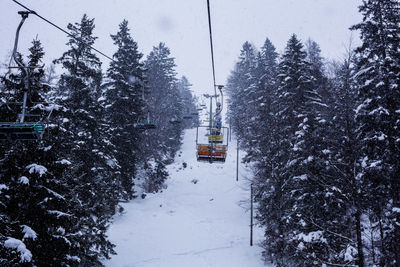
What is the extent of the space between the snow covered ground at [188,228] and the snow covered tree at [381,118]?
10586 mm

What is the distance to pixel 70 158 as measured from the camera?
1224 centimetres

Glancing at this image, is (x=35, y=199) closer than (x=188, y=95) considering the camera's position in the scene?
Yes

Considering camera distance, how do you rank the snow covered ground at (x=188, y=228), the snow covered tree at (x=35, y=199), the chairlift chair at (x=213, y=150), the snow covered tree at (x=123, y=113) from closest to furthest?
the snow covered tree at (x=35, y=199), the chairlift chair at (x=213, y=150), the snow covered ground at (x=188, y=228), the snow covered tree at (x=123, y=113)

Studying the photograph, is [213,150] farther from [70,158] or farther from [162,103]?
[162,103]

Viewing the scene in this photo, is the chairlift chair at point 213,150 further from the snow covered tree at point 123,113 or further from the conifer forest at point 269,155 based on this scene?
the snow covered tree at point 123,113

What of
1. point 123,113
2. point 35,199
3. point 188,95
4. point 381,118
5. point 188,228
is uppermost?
point 188,95

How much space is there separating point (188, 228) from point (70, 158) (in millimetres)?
16130

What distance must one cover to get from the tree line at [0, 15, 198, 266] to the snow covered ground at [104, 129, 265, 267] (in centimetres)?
275

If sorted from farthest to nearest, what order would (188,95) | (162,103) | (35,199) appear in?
(188,95), (162,103), (35,199)

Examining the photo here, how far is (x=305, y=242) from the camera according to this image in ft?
43.4

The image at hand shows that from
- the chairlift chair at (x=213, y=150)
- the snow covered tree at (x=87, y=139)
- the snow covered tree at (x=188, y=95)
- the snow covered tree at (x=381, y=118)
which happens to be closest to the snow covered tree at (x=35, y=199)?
the snow covered tree at (x=87, y=139)

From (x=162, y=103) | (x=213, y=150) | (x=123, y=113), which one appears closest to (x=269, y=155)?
(x=213, y=150)

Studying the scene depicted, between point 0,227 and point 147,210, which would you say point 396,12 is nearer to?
point 0,227

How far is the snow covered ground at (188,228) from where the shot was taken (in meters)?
19.5
